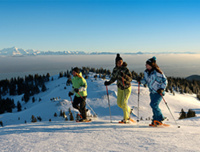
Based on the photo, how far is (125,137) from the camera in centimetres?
407

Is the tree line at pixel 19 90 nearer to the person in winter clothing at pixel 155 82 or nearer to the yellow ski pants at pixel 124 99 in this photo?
the yellow ski pants at pixel 124 99

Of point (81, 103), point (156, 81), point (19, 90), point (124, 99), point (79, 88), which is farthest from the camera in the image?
point (19, 90)

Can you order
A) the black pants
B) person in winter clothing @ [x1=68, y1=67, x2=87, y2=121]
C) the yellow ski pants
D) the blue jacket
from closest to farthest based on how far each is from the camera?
1. the blue jacket
2. the yellow ski pants
3. person in winter clothing @ [x1=68, y1=67, x2=87, y2=121]
4. the black pants

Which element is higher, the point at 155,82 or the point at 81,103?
the point at 155,82

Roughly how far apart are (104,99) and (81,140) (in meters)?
18.1

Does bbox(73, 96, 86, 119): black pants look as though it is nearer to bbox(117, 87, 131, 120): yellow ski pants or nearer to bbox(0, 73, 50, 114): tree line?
bbox(117, 87, 131, 120): yellow ski pants

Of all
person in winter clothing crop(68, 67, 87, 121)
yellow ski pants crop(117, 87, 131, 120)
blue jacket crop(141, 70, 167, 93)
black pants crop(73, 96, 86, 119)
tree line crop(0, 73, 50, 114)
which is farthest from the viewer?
tree line crop(0, 73, 50, 114)

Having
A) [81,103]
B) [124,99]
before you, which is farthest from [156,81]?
[81,103]

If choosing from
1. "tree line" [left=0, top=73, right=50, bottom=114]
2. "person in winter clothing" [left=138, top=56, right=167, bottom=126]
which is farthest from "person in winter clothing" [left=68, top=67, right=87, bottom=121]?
"tree line" [left=0, top=73, right=50, bottom=114]

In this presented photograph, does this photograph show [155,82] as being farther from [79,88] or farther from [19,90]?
[19,90]

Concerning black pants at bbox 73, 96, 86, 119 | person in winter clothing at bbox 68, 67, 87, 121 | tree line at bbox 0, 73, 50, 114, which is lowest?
tree line at bbox 0, 73, 50, 114

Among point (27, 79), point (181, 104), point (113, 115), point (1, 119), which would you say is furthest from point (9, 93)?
point (181, 104)

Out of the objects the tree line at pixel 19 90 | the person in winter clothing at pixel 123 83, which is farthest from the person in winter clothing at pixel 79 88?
the tree line at pixel 19 90

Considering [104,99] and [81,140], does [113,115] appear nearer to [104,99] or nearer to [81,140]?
[104,99]
